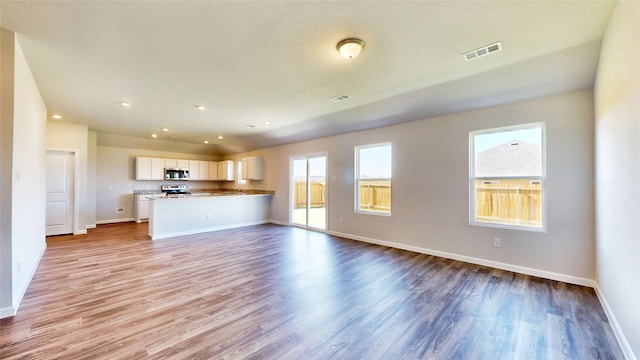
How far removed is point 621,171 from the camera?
2.04 meters

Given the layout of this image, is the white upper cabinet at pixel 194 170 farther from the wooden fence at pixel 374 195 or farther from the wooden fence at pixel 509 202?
the wooden fence at pixel 509 202

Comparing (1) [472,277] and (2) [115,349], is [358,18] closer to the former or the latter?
(2) [115,349]

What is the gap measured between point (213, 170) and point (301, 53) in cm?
801

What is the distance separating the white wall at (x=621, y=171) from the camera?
5.62 ft

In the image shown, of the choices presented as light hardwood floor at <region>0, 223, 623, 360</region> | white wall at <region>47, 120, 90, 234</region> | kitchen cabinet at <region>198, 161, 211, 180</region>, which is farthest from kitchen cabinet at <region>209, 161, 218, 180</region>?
light hardwood floor at <region>0, 223, 623, 360</region>

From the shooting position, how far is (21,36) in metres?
2.39

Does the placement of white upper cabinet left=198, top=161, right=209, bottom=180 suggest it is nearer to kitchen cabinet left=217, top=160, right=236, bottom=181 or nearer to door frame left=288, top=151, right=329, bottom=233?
kitchen cabinet left=217, top=160, right=236, bottom=181

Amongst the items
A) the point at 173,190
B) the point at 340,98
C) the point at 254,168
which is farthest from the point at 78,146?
the point at 340,98

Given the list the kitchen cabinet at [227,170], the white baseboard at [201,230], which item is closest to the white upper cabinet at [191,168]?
the kitchen cabinet at [227,170]

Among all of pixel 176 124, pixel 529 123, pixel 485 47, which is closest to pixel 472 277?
pixel 529 123

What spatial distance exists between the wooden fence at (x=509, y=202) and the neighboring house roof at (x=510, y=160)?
14 cm

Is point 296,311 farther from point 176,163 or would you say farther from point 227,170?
point 176,163

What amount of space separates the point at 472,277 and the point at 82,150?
838cm

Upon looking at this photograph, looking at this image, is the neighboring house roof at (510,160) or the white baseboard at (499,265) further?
the neighboring house roof at (510,160)
